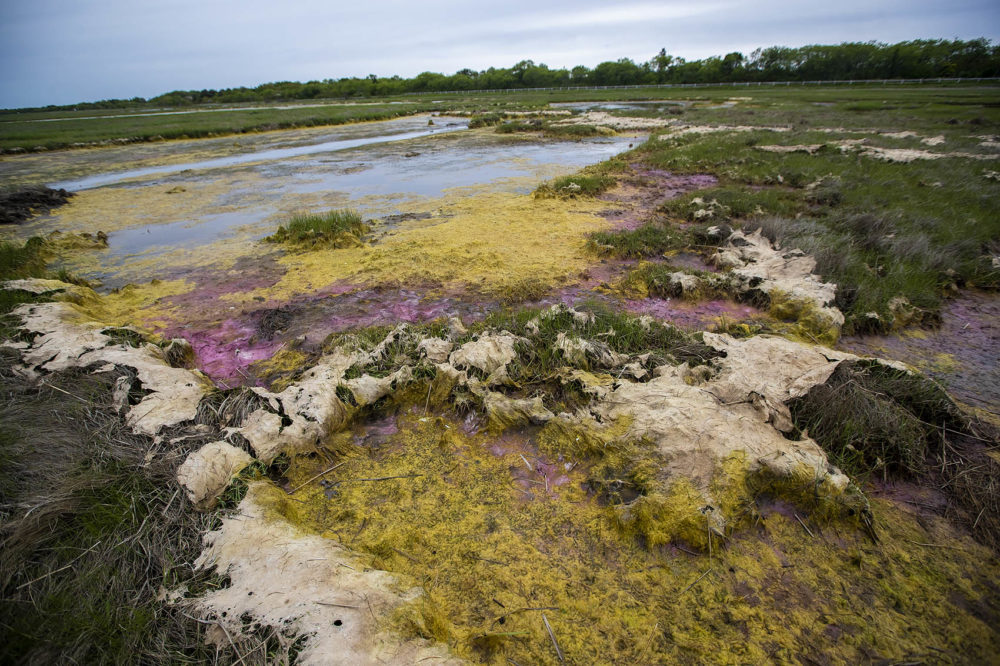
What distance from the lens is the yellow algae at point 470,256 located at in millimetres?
Result: 5309

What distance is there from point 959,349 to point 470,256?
5.40 m

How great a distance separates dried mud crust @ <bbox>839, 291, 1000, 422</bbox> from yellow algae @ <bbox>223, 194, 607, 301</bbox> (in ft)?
11.0

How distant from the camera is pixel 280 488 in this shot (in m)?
2.45

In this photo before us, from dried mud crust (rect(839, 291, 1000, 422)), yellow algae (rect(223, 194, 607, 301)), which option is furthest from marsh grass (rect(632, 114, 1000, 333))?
yellow algae (rect(223, 194, 607, 301))

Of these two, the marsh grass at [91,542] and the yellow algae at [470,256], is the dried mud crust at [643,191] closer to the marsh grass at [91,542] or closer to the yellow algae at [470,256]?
the yellow algae at [470,256]

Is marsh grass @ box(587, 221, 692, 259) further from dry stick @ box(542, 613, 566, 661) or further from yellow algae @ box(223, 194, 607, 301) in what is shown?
dry stick @ box(542, 613, 566, 661)

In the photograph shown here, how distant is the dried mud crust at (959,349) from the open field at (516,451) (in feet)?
0.13

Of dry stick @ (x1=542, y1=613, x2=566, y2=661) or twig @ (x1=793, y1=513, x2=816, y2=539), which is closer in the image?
dry stick @ (x1=542, y1=613, x2=566, y2=661)

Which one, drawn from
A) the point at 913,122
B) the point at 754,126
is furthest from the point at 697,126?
the point at 913,122

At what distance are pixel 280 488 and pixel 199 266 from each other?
16.7 feet

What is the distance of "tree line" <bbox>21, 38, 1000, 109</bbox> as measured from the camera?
4984cm

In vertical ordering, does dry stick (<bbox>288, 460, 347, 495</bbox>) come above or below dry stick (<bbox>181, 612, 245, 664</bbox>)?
below

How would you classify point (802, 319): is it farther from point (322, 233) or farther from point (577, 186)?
point (322, 233)

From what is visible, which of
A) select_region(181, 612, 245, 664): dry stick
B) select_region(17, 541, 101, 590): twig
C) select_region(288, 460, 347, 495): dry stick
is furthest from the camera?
select_region(288, 460, 347, 495): dry stick
